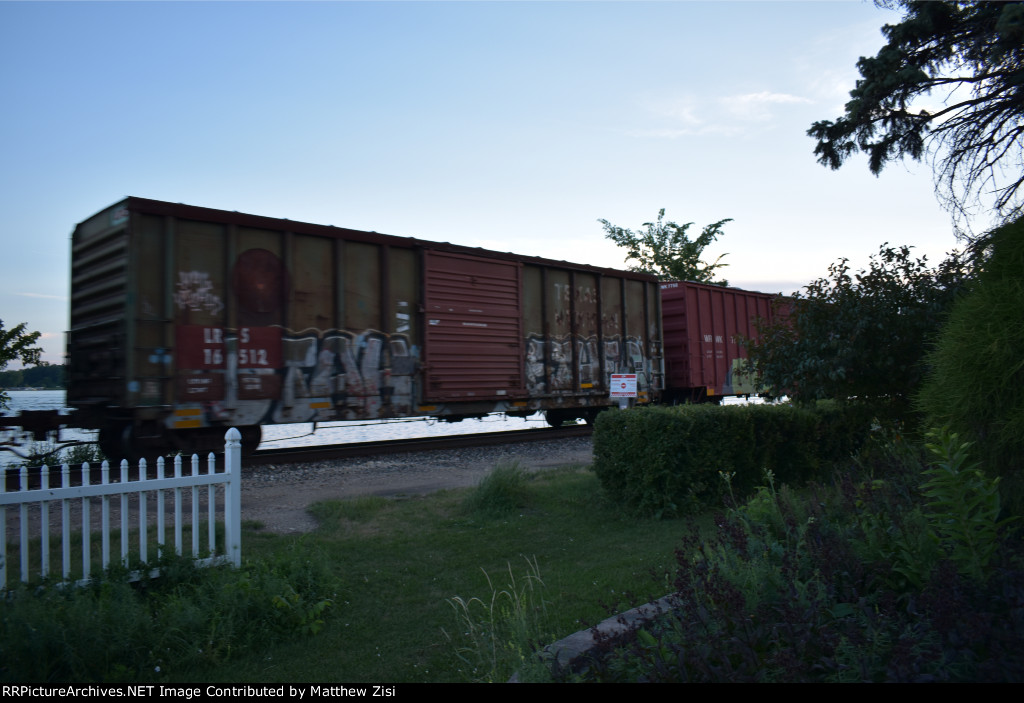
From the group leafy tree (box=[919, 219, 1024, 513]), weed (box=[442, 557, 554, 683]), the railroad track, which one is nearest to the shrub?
leafy tree (box=[919, 219, 1024, 513])

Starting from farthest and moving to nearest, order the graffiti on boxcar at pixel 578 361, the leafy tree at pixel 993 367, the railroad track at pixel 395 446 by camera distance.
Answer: the graffiti on boxcar at pixel 578 361, the railroad track at pixel 395 446, the leafy tree at pixel 993 367

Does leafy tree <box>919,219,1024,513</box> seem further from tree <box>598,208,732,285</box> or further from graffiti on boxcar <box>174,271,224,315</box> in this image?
tree <box>598,208,732,285</box>

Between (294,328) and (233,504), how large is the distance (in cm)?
561

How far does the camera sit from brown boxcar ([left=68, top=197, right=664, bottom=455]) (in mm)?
8773

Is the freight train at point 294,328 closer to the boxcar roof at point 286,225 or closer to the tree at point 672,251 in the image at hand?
the boxcar roof at point 286,225

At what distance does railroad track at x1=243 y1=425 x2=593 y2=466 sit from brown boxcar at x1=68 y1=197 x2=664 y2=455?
1.71 feet

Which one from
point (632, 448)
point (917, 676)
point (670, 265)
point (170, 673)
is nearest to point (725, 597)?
point (917, 676)

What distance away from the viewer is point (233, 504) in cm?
473

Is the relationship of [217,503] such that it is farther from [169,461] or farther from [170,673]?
[170,673]

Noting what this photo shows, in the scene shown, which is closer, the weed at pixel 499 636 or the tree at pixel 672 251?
the weed at pixel 499 636

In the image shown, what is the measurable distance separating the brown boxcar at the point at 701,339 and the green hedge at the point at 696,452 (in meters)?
9.00

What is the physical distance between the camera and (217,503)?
7.70 m

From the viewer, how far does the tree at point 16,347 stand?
993 cm

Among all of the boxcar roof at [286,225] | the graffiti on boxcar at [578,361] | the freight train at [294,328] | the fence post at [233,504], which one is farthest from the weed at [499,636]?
the graffiti on boxcar at [578,361]
